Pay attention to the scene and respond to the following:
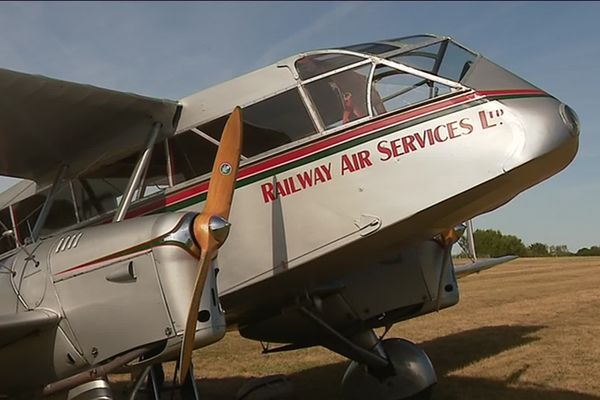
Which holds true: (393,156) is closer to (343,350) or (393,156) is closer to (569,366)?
(343,350)

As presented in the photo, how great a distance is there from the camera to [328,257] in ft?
20.5

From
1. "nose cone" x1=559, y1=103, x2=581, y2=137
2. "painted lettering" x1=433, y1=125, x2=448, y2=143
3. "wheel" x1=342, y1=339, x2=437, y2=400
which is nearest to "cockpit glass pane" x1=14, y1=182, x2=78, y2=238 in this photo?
"painted lettering" x1=433, y1=125, x2=448, y2=143

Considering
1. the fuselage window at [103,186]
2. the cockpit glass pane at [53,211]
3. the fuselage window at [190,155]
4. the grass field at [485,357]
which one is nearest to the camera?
the fuselage window at [190,155]

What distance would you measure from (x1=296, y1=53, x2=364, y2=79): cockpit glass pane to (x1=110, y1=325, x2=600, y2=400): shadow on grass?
512 cm

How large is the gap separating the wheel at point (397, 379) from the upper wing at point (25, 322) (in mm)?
4584

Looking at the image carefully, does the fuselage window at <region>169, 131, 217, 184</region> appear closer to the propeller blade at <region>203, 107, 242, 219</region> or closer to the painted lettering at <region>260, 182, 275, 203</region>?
the painted lettering at <region>260, 182, 275, 203</region>

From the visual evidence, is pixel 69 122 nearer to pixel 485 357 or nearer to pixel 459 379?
pixel 459 379

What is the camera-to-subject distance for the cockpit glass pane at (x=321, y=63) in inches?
255

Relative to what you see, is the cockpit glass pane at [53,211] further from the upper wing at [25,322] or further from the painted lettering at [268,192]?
the painted lettering at [268,192]

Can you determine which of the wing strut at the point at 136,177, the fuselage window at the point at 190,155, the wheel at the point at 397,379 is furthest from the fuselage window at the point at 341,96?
the wheel at the point at 397,379

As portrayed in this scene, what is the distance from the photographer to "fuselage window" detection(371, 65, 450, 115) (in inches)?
240

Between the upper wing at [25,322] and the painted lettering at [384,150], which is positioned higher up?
the painted lettering at [384,150]

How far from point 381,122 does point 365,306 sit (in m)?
3.32

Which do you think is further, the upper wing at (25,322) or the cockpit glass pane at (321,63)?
the cockpit glass pane at (321,63)
